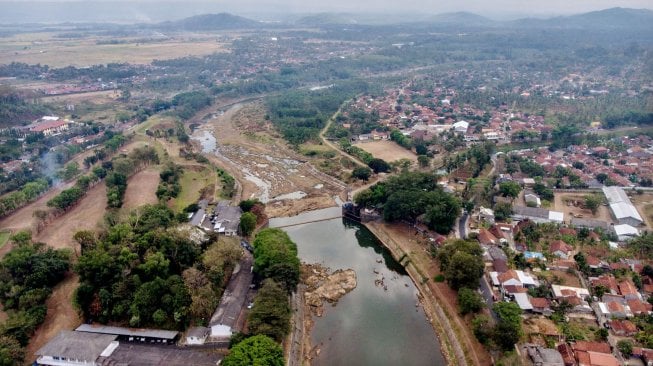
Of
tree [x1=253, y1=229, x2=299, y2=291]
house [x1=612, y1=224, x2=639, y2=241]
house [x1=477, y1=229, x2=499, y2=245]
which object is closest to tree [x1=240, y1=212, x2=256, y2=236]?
tree [x1=253, y1=229, x2=299, y2=291]

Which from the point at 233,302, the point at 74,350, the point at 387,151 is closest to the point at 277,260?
the point at 233,302

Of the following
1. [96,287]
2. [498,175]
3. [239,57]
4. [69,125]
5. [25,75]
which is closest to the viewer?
[96,287]

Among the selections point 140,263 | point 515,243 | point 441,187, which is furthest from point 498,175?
point 140,263

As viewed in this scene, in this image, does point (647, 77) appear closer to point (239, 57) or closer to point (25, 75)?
point (239, 57)

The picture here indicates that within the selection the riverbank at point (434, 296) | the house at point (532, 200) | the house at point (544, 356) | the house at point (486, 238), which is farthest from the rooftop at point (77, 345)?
the house at point (532, 200)

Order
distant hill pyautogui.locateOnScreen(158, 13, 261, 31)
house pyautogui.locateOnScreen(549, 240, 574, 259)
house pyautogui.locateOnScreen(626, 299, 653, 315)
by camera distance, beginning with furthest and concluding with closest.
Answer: distant hill pyautogui.locateOnScreen(158, 13, 261, 31), house pyautogui.locateOnScreen(549, 240, 574, 259), house pyautogui.locateOnScreen(626, 299, 653, 315)

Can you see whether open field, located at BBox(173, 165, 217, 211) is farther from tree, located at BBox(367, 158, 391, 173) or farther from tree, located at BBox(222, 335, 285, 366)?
tree, located at BBox(222, 335, 285, 366)

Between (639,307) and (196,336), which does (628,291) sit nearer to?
(639,307)
